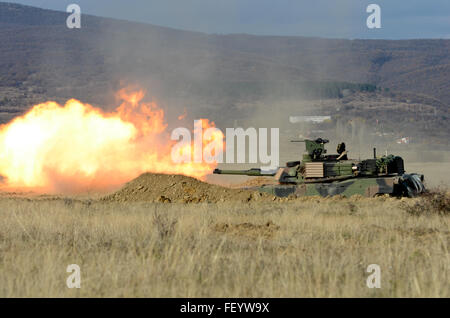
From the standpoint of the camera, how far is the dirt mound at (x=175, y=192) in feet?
94.1

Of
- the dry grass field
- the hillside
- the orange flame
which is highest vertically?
the hillside

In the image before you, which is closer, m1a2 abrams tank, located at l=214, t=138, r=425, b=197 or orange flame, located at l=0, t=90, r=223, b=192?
m1a2 abrams tank, located at l=214, t=138, r=425, b=197

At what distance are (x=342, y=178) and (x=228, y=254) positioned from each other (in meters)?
15.9

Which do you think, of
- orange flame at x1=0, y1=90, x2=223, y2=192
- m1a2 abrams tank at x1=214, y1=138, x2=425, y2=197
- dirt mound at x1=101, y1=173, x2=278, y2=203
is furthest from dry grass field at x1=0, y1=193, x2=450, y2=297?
orange flame at x1=0, y1=90, x2=223, y2=192

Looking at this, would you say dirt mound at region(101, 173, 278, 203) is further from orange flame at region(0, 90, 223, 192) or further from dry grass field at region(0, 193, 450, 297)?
dry grass field at region(0, 193, 450, 297)

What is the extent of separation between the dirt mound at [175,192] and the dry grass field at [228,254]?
731 cm

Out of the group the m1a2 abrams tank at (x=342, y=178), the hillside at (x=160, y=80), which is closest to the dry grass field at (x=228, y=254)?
the m1a2 abrams tank at (x=342, y=178)

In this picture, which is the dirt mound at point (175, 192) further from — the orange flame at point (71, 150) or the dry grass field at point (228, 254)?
the dry grass field at point (228, 254)

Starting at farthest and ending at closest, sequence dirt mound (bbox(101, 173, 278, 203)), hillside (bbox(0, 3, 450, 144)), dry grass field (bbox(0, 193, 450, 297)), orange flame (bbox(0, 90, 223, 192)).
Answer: hillside (bbox(0, 3, 450, 144)), orange flame (bbox(0, 90, 223, 192)), dirt mound (bbox(101, 173, 278, 203)), dry grass field (bbox(0, 193, 450, 297))

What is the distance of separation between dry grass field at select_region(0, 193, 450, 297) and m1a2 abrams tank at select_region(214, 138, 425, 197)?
254 inches

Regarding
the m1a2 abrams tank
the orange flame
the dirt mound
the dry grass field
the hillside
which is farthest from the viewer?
the hillside

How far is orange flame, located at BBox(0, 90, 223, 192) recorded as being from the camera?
35.8 m

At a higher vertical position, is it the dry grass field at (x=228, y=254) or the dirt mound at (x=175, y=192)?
the dirt mound at (x=175, y=192)
